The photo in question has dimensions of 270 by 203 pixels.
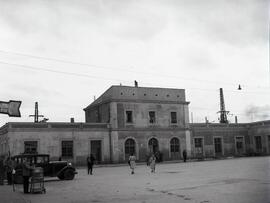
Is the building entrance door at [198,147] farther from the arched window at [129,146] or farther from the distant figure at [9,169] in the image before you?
the distant figure at [9,169]

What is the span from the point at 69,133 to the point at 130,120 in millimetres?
7737

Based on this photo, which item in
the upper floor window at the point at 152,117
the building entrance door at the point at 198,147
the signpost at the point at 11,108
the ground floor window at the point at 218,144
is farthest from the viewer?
the ground floor window at the point at 218,144

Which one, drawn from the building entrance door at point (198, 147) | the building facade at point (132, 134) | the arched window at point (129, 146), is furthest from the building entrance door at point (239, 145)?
the arched window at point (129, 146)

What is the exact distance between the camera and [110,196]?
13.0 m

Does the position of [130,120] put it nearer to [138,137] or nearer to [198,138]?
[138,137]

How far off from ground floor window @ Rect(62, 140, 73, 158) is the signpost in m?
32.4

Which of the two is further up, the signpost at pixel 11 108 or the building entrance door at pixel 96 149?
the signpost at pixel 11 108

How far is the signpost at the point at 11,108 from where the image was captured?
9164mm

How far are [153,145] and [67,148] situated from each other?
35.5ft

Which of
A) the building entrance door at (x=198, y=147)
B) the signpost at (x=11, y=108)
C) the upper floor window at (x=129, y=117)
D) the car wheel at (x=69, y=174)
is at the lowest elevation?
the car wheel at (x=69, y=174)

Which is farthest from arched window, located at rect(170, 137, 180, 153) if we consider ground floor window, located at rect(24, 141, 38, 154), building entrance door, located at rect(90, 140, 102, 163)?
ground floor window, located at rect(24, 141, 38, 154)

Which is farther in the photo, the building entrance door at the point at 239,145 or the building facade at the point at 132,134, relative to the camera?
the building entrance door at the point at 239,145

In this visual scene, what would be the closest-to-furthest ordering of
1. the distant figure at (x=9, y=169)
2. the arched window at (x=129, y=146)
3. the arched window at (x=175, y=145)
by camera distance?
1. the distant figure at (x=9, y=169)
2. the arched window at (x=129, y=146)
3. the arched window at (x=175, y=145)

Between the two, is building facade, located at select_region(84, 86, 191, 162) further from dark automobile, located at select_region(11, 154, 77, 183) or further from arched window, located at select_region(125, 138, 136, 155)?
dark automobile, located at select_region(11, 154, 77, 183)
